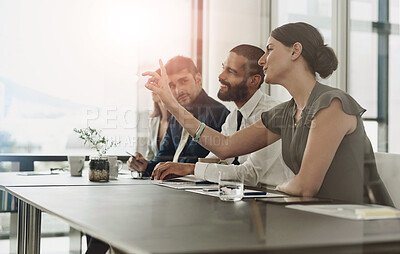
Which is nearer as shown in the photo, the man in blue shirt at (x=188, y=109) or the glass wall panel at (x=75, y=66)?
the man in blue shirt at (x=188, y=109)

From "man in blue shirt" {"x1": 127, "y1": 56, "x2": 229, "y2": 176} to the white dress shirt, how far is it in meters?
0.25

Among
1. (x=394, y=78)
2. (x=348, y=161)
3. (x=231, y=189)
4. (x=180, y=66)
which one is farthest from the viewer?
(x=180, y=66)

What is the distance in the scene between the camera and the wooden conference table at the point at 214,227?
0.68m

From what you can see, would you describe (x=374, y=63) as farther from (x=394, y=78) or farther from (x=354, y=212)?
(x=354, y=212)

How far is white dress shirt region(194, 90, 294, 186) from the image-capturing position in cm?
189

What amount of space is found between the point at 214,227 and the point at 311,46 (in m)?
1.33

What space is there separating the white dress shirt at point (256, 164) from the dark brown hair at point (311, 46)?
341 millimetres

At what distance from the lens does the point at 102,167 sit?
204cm

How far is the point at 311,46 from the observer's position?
6.55 feet

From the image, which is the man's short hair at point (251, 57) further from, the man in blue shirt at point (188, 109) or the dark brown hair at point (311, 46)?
the dark brown hair at point (311, 46)

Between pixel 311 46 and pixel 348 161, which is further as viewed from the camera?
pixel 311 46

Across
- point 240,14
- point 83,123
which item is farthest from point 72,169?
point 240,14

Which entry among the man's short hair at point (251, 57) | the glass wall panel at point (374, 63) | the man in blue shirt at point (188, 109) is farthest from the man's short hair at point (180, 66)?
the glass wall panel at point (374, 63)

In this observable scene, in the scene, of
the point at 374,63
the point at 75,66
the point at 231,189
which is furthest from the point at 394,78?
the point at 75,66
